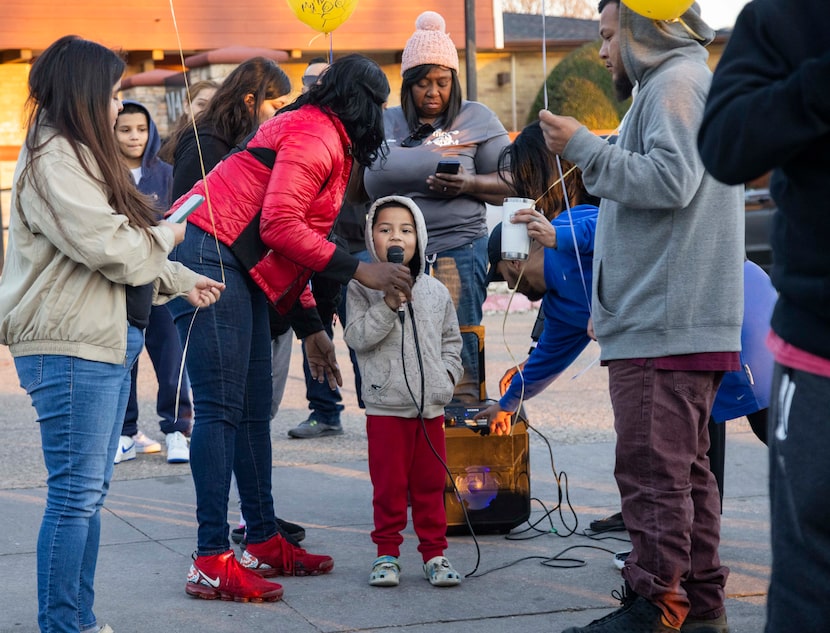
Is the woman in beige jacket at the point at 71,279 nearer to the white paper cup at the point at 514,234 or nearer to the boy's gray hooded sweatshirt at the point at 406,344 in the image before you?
the boy's gray hooded sweatshirt at the point at 406,344

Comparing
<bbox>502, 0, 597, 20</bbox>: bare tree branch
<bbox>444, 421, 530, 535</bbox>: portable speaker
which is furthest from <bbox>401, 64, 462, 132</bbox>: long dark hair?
<bbox>502, 0, 597, 20</bbox>: bare tree branch

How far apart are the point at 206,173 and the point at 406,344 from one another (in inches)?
41.4

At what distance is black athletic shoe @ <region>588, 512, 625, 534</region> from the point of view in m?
4.85

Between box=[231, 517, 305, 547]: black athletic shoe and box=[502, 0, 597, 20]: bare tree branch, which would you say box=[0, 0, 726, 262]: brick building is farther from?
box=[502, 0, 597, 20]: bare tree branch

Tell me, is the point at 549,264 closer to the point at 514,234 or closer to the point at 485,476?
the point at 514,234

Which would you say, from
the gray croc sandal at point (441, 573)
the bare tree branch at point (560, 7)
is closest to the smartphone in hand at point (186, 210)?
the gray croc sandal at point (441, 573)

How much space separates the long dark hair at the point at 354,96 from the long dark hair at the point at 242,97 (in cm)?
50

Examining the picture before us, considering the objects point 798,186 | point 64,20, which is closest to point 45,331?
point 798,186

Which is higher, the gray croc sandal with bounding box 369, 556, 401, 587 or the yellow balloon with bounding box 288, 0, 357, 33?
the yellow balloon with bounding box 288, 0, 357, 33

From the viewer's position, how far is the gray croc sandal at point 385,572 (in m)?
4.13

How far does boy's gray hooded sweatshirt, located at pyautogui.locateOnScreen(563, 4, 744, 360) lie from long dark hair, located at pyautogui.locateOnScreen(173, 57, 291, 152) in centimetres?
163

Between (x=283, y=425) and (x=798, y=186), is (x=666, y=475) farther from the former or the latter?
(x=283, y=425)

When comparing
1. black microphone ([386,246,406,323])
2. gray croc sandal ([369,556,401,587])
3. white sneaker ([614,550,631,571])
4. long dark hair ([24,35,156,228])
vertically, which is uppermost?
long dark hair ([24,35,156,228])

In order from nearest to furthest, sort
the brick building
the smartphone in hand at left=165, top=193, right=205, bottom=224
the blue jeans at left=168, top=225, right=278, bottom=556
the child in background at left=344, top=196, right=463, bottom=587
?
1. the smartphone in hand at left=165, top=193, right=205, bottom=224
2. the blue jeans at left=168, top=225, right=278, bottom=556
3. the child in background at left=344, top=196, right=463, bottom=587
4. the brick building
